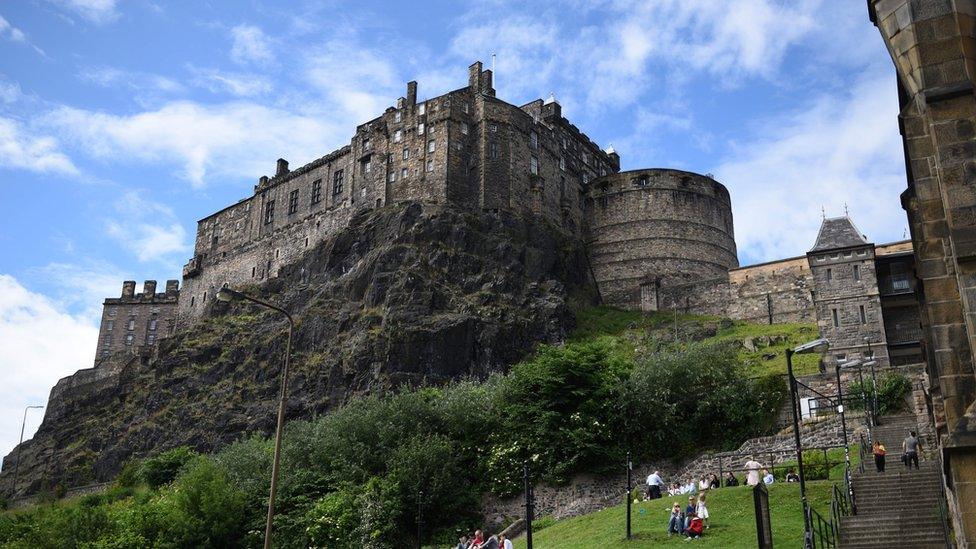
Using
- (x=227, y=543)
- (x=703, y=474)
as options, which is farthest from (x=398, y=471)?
(x=703, y=474)

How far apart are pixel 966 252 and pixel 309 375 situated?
5056 cm

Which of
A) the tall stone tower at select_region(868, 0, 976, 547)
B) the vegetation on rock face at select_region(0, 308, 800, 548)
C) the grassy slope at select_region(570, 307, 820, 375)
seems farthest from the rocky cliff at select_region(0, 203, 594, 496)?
the tall stone tower at select_region(868, 0, 976, 547)

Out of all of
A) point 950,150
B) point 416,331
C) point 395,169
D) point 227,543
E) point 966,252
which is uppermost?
point 395,169

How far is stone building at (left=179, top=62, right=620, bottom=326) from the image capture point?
7044 cm

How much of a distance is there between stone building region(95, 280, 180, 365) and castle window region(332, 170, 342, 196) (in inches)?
1352

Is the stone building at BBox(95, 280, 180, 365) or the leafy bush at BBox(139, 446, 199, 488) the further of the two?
the stone building at BBox(95, 280, 180, 365)

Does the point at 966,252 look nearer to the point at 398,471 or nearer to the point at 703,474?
the point at 703,474

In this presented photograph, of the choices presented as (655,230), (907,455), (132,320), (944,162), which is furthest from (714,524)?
(132,320)

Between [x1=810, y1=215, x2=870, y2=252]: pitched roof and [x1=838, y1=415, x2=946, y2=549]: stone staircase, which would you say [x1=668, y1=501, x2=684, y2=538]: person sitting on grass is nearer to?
[x1=838, y1=415, x2=946, y2=549]: stone staircase

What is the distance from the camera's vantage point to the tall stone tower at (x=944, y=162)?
13562mm

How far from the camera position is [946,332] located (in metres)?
14.0

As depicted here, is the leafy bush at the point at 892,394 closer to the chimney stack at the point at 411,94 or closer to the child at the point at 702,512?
the child at the point at 702,512

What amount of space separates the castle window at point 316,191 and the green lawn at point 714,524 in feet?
161

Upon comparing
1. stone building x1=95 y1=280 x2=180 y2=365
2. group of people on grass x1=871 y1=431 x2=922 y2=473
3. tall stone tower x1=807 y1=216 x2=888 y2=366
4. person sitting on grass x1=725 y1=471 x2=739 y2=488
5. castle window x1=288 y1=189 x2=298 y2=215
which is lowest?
person sitting on grass x1=725 y1=471 x2=739 y2=488
